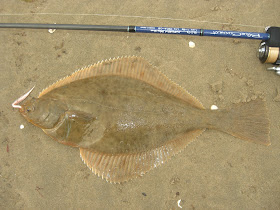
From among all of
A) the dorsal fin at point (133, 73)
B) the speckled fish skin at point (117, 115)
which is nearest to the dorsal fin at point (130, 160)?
the speckled fish skin at point (117, 115)

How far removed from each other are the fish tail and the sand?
0.19 meters

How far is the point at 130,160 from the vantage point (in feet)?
9.80

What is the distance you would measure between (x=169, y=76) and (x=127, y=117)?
3.05 feet

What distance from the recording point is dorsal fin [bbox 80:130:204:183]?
2.97m

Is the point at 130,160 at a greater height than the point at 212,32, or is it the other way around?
the point at 212,32

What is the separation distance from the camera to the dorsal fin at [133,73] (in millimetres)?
3002

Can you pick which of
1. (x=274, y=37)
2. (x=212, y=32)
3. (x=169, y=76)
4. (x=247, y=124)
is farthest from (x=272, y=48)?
(x=169, y=76)

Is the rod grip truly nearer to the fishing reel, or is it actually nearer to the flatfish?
the fishing reel

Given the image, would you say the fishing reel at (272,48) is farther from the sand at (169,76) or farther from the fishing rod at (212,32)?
the sand at (169,76)

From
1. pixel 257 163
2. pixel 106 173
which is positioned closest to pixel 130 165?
pixel 106 173

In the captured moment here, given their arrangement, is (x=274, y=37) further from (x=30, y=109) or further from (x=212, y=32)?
(x=30, y=109)

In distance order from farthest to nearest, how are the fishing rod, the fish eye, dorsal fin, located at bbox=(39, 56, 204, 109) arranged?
→ dorsal fin, located at bbox=(39, 56, 204, 109) < the fishing rod < the fish eye

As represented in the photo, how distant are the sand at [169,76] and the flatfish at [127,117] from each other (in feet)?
0.66

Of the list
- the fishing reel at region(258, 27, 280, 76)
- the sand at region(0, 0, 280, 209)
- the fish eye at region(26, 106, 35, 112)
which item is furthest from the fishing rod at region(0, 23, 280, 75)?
the fish eye at region(26, 106, 35, 112)
